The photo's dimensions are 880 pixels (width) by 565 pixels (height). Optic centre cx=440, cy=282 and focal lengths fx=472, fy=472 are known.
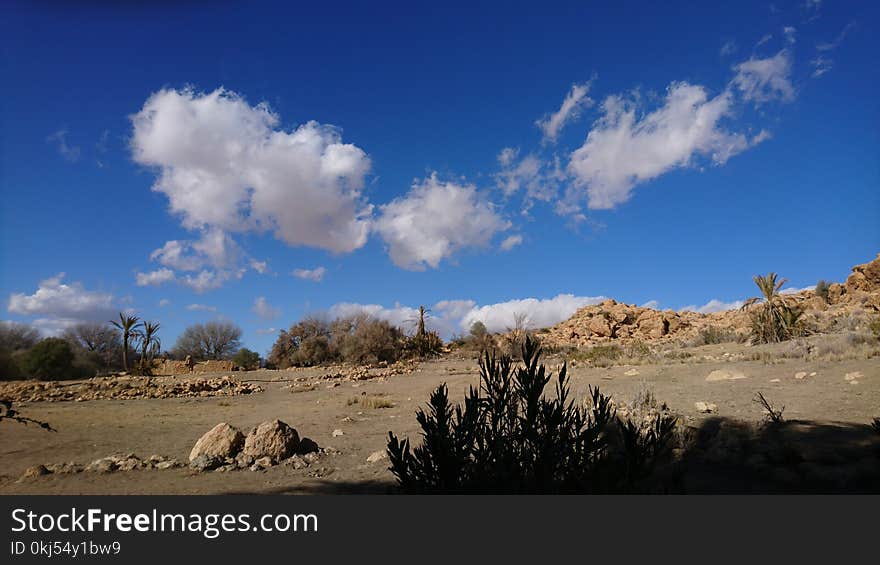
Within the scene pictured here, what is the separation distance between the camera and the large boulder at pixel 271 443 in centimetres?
769

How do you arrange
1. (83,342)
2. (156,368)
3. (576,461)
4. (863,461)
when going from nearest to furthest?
(576,461) → (863,461) → (156,368) → (83,342)

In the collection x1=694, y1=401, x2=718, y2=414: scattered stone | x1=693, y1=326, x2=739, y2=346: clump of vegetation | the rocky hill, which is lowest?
x1=694, y1=401, x2=718, y2=414: scattered stone

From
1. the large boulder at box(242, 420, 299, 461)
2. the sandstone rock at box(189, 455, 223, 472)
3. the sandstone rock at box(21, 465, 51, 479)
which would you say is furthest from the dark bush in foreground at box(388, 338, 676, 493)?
the sandstone rock at box(21, 465, 51, 479)

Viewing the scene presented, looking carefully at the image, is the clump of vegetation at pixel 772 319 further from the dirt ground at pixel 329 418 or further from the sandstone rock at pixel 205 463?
the sandstone rock at pixel 205 463

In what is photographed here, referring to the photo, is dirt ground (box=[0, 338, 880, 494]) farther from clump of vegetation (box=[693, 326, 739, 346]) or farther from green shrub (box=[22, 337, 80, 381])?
green shrub (box=[22, 337, 80, 381])

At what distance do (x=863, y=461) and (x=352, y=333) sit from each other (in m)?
37.7

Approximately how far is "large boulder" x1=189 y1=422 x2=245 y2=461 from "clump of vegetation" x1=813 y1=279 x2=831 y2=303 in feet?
137

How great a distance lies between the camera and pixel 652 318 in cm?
4203

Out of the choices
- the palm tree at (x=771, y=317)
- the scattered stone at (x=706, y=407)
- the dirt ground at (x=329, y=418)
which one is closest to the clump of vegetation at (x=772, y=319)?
the palm tree at (x=771, y=317)

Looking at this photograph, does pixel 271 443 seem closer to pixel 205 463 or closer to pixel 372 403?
pixel 205 463

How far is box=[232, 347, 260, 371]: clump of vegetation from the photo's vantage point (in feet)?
143

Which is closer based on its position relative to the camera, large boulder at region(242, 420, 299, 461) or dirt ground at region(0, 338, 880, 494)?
dirt ground at region(0, 338, 880, 494)
